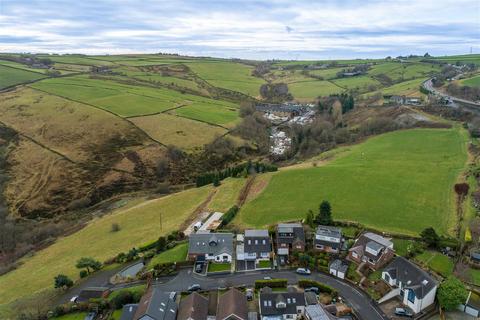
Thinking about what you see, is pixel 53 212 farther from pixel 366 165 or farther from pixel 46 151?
pixel 366 165

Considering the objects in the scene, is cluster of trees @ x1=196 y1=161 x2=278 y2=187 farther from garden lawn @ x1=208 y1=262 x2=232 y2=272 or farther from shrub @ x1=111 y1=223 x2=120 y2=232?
garden lawn @ x1=208 y1=262 x2=232 y2=272

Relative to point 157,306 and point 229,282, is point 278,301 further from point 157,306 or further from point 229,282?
point 157,306

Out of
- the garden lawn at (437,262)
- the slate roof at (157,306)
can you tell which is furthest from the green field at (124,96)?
the garden lawn at (437,262)

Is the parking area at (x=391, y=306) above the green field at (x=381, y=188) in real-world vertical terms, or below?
below

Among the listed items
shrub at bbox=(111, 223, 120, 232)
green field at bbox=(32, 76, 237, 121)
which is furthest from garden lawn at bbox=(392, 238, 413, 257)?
green field at bbox=(32, 76, 237, 121)

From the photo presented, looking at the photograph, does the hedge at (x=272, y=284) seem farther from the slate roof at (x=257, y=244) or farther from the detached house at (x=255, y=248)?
the slate roof at (x=257, y=244)

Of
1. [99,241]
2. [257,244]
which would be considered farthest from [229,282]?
[99,241]
